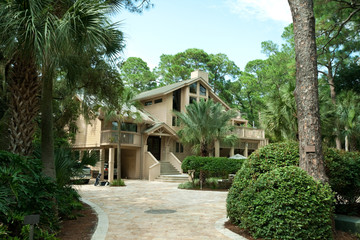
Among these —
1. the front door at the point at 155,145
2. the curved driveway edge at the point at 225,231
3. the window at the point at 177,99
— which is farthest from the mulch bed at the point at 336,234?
the window at the point at 177,99

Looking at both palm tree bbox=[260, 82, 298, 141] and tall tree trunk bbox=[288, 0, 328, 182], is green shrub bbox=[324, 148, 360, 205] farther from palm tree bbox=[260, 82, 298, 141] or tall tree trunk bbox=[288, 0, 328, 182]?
palm tree bbox=[260, 82, 298, 141]

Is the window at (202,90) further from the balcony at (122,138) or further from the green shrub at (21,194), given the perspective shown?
the green shrub at (21,194)

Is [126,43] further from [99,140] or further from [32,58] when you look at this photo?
[99,140]

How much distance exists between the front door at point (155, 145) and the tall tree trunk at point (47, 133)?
21852mm

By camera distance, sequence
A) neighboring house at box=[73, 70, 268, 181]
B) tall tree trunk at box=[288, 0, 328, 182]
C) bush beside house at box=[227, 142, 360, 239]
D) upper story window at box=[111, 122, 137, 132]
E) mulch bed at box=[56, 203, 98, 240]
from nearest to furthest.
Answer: bush beside house at box=[227, 142, 360, 239]
mulch bed at box=[56, 203, 98, 240]
tall tree trunk at box=[288, 0, 328, 182]
neighboring house at box=[73, 70, 268, 181]
upper story window at box=[111, 122, 137, 132]

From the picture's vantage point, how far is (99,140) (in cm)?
2433

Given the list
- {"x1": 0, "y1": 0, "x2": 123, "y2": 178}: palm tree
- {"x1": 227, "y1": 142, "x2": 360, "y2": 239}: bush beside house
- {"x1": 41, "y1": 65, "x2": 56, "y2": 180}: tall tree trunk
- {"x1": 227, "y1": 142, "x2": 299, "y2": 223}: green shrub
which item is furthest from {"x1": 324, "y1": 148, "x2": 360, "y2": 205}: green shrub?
{"x1": 41, "y1": 65, "x2": 56, "y2": 180}: tall tree trunk

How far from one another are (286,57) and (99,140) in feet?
94.2

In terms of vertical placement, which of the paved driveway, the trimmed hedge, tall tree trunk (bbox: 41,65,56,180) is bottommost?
the paved driveway

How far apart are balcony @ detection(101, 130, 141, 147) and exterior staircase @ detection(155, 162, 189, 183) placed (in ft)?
10.3

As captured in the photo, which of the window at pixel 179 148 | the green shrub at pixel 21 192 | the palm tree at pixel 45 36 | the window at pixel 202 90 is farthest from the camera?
the window at pixel 202 90

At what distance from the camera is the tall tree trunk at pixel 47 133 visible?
6590 mm

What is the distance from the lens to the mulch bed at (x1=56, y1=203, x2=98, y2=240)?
6.05 meters

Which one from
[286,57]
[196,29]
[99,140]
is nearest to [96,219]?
[196,29]
